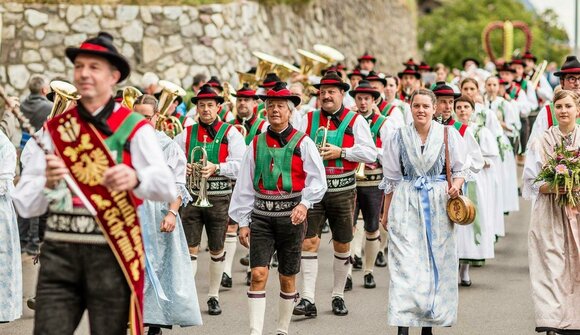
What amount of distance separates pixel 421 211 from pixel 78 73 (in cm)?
375

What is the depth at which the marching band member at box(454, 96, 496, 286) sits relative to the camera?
40.5 feet

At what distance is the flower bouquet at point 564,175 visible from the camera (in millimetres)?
8727

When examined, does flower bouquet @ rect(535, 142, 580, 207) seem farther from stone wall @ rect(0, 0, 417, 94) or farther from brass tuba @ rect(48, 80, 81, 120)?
stone wall @ rect(0, 0, 417, 94)

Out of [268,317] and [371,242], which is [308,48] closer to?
[371,242]

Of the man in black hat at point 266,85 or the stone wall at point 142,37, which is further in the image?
the stone wall at point 142,37

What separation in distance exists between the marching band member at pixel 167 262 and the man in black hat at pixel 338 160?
1.50 metres

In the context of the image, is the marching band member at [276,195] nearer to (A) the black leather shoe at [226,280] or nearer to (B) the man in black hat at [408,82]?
(A) the black leather shoe at [226,280]

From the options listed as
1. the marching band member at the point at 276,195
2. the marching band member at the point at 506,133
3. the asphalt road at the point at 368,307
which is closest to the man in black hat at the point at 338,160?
the asphalt road at the point at 368,307

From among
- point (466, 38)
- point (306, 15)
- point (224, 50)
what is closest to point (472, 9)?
point (466, 38)

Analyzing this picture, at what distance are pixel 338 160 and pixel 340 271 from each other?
3.27ft

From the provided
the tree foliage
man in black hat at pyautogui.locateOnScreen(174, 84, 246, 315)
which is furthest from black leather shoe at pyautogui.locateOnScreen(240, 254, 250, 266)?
the tree foliage

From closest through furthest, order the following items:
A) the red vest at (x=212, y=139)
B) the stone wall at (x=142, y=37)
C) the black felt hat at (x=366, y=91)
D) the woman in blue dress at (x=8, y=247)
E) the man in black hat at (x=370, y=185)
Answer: the woman in blue dress at (x=8, y=247) → the red vest at (x=212, y=139) → the man in black hat at (x=370, y=185) → the black felt hat at (x=366, y=91) → the stone wall at (x=142, y=37)

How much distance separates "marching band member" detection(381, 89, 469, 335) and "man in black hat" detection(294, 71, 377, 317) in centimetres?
137

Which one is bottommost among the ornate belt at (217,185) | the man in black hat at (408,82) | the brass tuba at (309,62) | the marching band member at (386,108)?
the ornate belt at (217,185)
